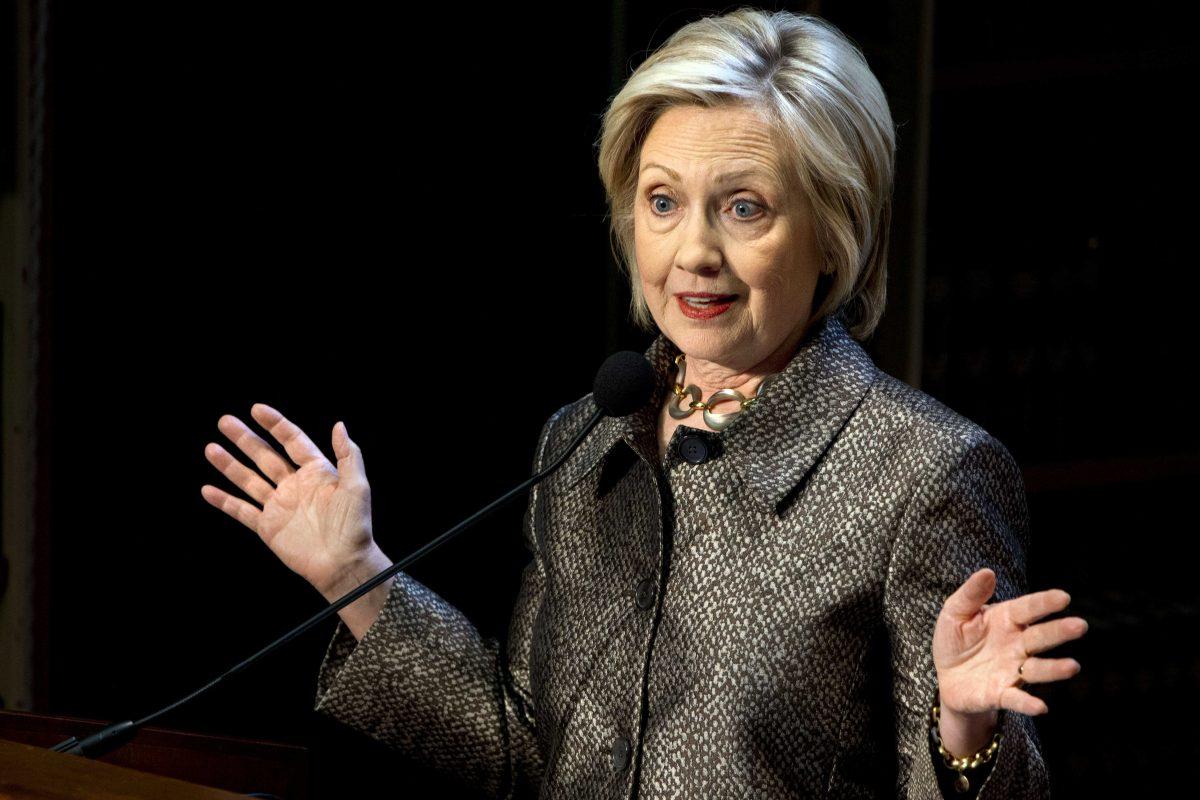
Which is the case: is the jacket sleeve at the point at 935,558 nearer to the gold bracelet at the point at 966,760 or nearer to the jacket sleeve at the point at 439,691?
the gold bracelet at the point at 966,760

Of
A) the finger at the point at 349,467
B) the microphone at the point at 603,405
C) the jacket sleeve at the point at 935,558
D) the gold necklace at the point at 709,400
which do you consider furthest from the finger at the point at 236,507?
the jacket sleeve at the point at 935,558

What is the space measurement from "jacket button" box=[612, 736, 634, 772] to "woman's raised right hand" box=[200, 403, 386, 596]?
1.12ft

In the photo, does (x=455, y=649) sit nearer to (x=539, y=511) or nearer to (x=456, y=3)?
(x=539, y=511)

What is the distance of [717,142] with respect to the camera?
4.68ft

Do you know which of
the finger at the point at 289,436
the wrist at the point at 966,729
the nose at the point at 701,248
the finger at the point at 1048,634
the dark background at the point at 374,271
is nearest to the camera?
the finger at the point at 1048,634

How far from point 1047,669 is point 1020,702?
0.03 m

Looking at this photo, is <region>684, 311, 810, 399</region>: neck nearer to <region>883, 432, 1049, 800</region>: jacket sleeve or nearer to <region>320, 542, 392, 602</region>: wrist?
<region>883, 432, 1049, 800</region>: jacket sleeve

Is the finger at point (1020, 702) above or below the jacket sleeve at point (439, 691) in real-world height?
above

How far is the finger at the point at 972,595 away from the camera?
1.14 meters

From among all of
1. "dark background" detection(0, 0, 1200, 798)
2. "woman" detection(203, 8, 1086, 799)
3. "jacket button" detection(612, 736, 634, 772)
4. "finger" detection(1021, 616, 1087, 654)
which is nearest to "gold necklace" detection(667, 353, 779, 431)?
"woman" detection(203, 8, 1086, 799)

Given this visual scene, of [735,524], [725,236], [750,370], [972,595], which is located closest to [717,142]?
[725,236]

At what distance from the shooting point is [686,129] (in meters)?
1.45

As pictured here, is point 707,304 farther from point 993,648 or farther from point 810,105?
point 993,648

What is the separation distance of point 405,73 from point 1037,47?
3.75 ft
